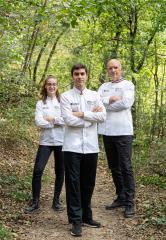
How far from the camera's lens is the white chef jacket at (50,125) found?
6512mm

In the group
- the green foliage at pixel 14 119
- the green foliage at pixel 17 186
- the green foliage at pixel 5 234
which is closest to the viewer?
the green foliage at pixel 5 234

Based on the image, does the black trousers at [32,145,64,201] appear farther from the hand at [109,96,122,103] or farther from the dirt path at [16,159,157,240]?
the hand at [109,96,122,103]

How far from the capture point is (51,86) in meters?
6.69

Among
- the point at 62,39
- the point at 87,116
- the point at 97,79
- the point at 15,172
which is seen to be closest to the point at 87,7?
the point at 87,116

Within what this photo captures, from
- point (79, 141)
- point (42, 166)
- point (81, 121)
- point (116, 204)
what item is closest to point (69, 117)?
point (81, 121)

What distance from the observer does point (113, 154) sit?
674cm

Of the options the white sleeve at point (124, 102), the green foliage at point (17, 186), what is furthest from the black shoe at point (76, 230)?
the white sleeve at point (124, 102)

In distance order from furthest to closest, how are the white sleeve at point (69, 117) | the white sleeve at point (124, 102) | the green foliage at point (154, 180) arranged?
the green foliage at point (154, 180) < the white sleeve at point (124, 102) < the white sleeve at point (69, 117)

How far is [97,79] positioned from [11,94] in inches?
306

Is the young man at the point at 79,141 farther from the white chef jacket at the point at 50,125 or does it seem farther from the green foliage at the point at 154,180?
the green foliage at the point at 154,180

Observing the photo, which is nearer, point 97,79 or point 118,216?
point 118,216

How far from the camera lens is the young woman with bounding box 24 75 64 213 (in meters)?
6.50

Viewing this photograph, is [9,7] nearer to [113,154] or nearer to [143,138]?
[113,154]

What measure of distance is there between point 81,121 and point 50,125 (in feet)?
4.09
